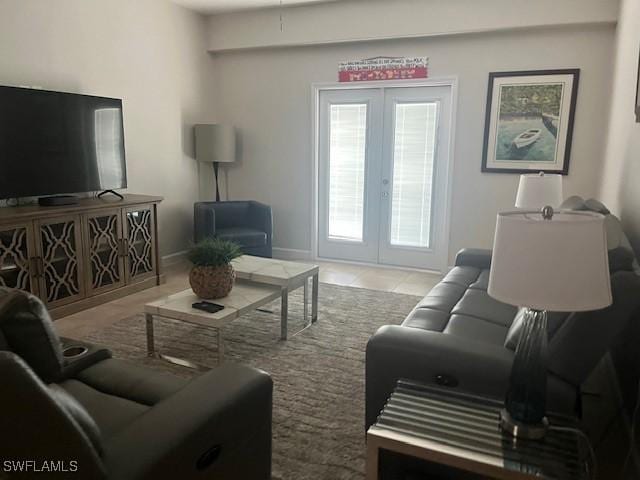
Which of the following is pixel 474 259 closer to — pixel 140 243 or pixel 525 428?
pixel 525 428

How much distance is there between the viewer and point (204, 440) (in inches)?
51.6

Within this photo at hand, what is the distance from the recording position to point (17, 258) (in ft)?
10.9

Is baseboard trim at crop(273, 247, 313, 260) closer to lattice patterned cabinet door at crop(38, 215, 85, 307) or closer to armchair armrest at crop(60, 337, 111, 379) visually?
lattice patterned cabinet door at crop(38, 215, 85, 307)

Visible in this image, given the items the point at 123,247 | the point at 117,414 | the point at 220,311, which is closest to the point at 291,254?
the point at 123,247

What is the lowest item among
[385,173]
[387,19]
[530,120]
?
[385,173]

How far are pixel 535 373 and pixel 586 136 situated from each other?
12.7 ft

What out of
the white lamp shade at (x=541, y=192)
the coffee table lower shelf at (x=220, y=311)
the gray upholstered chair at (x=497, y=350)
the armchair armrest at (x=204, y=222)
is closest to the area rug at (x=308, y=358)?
the coffee table lower shelf at (x=220, y=311)

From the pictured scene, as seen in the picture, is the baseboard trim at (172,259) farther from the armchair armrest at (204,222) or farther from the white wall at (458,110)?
the white wall at (458,110)

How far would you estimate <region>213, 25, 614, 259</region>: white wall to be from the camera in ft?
14.4

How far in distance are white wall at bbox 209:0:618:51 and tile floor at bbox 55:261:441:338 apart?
252 centimetres

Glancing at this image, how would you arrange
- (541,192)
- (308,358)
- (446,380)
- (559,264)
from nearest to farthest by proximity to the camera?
(559,264) → (446,380) → (308,358) → (541,192)

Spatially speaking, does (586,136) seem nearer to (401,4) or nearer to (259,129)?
(401,4)

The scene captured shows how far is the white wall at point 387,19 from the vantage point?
423 centimetres

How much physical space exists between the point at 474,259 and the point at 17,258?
3.32 metres
